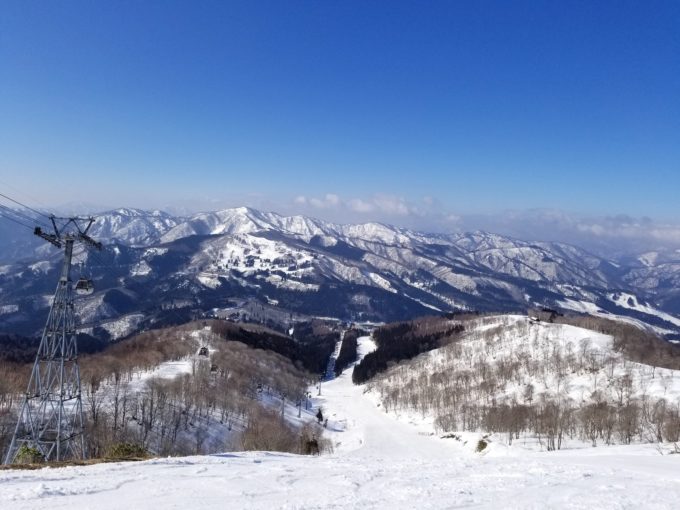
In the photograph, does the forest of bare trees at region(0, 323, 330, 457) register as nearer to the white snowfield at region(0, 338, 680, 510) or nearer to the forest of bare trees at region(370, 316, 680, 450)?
the white snowfield at region(0, 338, 680, 510)

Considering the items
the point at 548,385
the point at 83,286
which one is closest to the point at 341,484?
the point at 83,286

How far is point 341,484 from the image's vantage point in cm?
2066

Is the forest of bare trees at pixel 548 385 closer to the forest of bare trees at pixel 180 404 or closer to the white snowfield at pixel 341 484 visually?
the forest of bare trees at pixel 180 404

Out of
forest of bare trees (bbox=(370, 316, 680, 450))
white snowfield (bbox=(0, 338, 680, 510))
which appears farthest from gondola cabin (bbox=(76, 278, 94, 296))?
forest of bare trees (bbox=(370, 316, 680, 450))

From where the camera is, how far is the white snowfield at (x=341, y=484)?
16.8 meters

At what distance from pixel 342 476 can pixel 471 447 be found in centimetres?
6326

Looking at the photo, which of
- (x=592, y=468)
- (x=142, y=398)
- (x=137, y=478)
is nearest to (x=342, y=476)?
(x=137, y=478)

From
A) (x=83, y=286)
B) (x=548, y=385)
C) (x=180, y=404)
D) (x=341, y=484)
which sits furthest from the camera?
(x=548, y=385)

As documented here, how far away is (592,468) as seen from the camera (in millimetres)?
26594

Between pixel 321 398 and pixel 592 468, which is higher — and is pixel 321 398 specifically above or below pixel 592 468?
below

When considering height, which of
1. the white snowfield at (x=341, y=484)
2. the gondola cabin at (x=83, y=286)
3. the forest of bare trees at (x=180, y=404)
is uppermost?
the gondola cabin at (x=83, y=286)

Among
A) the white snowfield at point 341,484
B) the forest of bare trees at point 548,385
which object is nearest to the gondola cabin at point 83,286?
the white snowfield at point 341,484

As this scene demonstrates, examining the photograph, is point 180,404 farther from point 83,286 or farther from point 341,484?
point 341,484

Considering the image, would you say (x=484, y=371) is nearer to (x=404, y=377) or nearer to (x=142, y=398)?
(x=404, y=377)
